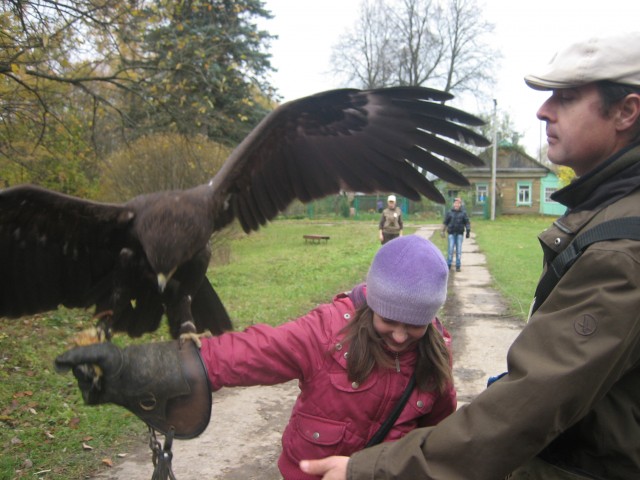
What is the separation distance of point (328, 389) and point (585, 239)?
961mm

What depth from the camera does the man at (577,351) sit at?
3.67ft

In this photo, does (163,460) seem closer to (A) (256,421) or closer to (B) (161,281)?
(B) (161,281)

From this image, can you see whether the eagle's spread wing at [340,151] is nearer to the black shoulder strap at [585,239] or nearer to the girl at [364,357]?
the girl at [364,357]

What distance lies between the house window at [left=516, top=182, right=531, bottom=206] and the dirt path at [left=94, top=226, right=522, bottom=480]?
1398 inches

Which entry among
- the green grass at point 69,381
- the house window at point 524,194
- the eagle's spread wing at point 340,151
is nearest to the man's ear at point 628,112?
the eagle's spread wing at point 340,151

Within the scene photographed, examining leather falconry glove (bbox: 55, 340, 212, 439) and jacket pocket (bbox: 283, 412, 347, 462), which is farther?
jacket pocket (bbox: 283, 412, 347, 462)

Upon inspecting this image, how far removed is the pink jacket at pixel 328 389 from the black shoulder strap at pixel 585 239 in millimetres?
658

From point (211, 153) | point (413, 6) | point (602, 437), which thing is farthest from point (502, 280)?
point (413, 6)

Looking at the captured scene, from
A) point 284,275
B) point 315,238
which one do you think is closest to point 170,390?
point 284,275

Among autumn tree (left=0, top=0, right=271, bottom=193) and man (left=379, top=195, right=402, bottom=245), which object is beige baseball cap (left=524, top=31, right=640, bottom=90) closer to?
autumn tree (left=0, top=0, right=271, bottom=193)

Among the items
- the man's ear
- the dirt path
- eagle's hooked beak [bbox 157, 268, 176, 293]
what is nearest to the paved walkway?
the dirt path

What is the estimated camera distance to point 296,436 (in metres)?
1.90

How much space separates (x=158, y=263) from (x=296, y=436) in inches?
45.6

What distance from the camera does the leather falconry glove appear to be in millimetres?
1656
